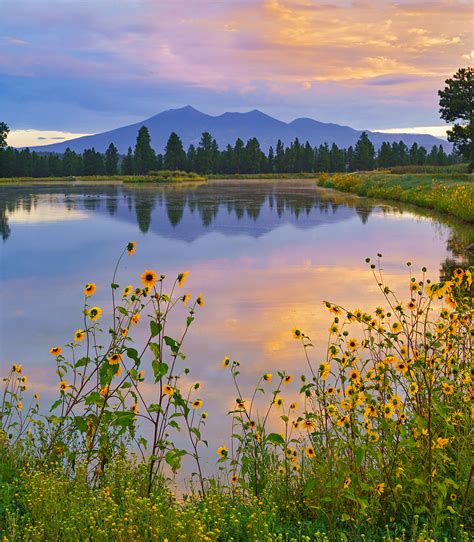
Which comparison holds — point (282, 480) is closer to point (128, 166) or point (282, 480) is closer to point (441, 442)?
point (441, 442)

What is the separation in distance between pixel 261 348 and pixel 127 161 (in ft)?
273

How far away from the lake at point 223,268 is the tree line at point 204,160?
6083cm

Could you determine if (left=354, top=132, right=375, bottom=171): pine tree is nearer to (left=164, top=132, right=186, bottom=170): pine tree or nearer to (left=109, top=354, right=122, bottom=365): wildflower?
(left=164, top=132, right=186, bottom=170): pine tree

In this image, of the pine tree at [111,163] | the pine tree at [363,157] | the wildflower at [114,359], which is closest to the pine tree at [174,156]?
the pine tree at [111,163]

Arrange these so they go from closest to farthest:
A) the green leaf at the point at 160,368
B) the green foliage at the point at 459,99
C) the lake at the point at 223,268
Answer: the green leaf at the point at 160,368 < the lake at the point at 223,268 < the green foliage at the point at 459,99

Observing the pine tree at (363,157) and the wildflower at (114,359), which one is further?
the pine tree at (363,157)

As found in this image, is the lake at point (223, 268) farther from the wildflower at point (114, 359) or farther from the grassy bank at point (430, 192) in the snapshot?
the wildflower at point (114, 359)

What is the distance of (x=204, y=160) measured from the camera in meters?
92.6

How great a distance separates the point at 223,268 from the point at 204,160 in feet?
264

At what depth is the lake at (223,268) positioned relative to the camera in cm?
734

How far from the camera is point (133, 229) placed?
2172 cm

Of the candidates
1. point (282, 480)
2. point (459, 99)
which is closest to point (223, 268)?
point (282, 480)

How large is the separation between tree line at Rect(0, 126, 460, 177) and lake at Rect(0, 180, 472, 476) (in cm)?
6083

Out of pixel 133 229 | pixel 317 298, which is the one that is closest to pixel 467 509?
pixel 317 298
